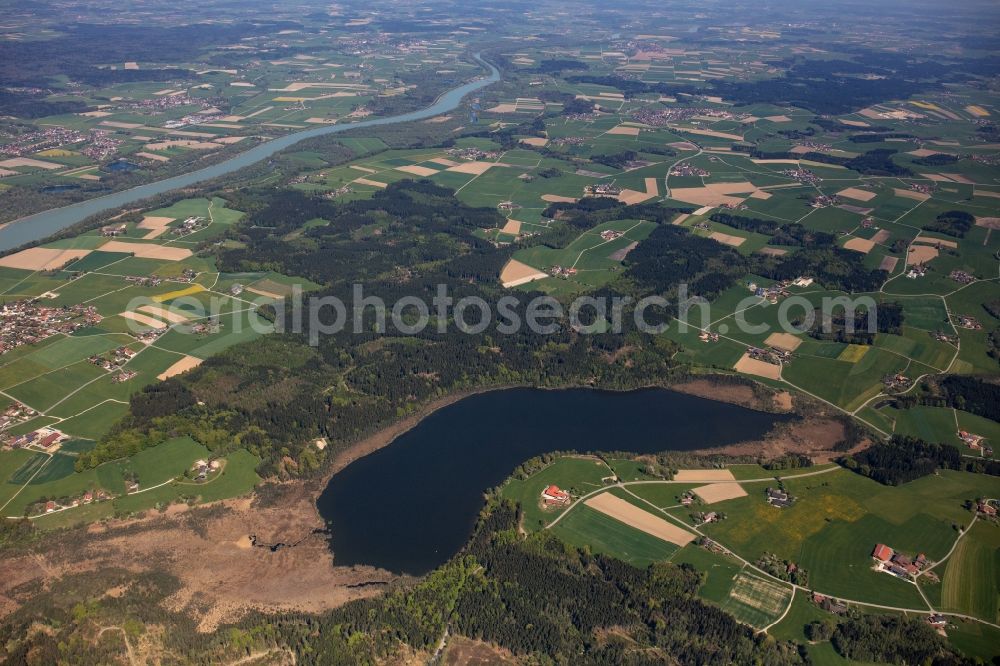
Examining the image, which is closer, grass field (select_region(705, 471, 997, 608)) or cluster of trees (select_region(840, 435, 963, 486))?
grass field (select_region(705, 471, 997, 608))

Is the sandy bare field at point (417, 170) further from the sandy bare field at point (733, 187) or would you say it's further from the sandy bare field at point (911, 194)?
the sandy bare field at point (911, 194)

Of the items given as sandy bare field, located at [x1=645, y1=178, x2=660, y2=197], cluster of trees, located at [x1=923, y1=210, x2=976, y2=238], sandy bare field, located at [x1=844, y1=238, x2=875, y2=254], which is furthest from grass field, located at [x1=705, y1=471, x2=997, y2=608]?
sandy bare field, located at [x1=645, y1=178, x2=660, y2=197]

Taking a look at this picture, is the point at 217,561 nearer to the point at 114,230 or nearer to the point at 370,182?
the point at 114,230

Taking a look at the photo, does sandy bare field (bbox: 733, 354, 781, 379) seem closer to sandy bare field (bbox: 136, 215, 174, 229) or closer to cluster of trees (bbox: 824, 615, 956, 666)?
cluster of trees (bbox: 824, 615, 956, 666)

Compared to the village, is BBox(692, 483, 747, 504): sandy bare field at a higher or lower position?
lower

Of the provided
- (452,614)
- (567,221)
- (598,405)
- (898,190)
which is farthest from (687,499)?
(898,190)
